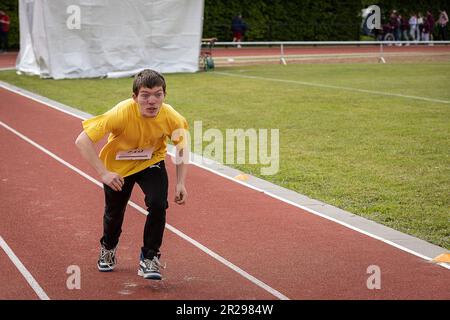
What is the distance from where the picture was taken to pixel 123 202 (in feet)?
21.1

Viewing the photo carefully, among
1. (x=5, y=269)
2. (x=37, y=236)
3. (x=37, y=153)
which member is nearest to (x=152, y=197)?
(x=5, y=269)

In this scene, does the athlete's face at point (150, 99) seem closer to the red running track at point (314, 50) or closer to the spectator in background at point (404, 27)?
the red running track at point (314, 50)

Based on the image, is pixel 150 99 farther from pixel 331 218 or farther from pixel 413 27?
pixel 413 27

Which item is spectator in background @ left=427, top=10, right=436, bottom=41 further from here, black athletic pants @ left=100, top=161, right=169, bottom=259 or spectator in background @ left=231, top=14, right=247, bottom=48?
black athletic pants @ left=100, top=161, right=169, bottom=259

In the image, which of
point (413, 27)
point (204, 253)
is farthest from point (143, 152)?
point (413, 27)

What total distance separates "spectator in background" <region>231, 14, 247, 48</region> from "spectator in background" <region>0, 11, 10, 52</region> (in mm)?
11694

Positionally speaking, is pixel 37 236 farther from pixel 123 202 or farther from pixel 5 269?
pixel 123 202

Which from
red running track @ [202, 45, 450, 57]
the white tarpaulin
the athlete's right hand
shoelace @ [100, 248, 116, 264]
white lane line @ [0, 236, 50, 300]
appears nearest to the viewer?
the athlete's right hand

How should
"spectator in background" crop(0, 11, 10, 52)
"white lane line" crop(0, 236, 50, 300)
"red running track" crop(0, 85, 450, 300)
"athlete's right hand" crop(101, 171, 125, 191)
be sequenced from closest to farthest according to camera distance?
"athlete's right hand" crop(101, 171, 125, 191) → "white lane line" crop(0, 236, 50, 300) → "red running track" crop(0, 85, 450, 300) → "spectator in background" crop(0, 11, 10, 52)

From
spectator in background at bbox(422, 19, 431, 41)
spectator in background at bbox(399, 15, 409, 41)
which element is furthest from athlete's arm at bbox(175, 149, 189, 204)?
spectator in background at bbox(422, 19, 431, 41)

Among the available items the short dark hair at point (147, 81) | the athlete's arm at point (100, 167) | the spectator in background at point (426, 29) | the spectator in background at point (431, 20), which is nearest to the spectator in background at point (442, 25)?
the spectator in background at point (431, 20)

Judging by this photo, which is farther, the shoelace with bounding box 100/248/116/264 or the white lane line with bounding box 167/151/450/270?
the white lane line with bounding box 167/151/450/270

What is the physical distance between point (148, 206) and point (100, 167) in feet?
1.59

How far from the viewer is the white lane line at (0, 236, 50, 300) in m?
6.05
